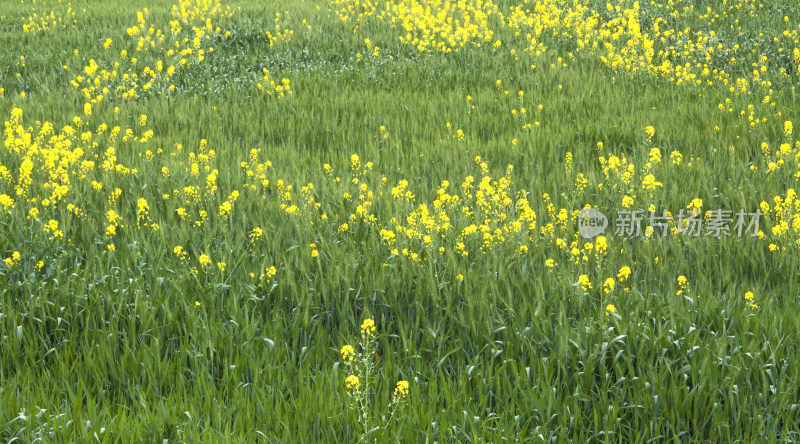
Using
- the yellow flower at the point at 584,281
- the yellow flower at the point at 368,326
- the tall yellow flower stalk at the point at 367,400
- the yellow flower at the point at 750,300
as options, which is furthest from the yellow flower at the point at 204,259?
the yellow flower at the point at 750,300

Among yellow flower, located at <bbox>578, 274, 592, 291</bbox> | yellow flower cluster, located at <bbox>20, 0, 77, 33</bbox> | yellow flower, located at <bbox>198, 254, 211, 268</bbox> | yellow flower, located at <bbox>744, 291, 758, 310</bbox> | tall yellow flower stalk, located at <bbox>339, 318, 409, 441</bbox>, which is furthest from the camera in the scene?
yellow flower cluster, located at <bbox>20, 0, 77, 33</bbox>

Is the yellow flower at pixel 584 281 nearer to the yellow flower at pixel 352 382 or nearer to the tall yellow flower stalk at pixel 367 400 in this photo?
the tall yellow flower stalk at pixel 367 400

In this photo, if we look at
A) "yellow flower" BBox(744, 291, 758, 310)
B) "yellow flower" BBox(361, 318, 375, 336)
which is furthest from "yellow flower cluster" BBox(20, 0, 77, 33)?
"yellow flower" BBox(744, 291, 758, 310)

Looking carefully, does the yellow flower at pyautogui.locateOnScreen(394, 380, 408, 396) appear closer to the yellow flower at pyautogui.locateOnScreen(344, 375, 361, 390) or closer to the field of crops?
the field of crops

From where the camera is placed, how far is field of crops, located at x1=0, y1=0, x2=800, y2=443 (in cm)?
313

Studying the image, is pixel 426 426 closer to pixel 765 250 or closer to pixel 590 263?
pixel 590 263

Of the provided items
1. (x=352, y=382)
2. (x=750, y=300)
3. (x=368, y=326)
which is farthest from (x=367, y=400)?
(x=750, y=300)

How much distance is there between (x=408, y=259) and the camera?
14.3 feet

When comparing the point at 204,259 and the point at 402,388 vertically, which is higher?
the point at 204,259

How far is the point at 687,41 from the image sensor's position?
10.7 meters

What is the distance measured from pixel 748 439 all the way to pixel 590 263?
1.57 metres

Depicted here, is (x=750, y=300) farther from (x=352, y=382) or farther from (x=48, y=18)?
(x=48, y=18)

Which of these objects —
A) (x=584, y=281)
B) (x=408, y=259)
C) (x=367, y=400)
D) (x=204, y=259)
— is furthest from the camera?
(x=408, y=259)

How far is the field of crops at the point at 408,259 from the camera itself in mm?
3135
